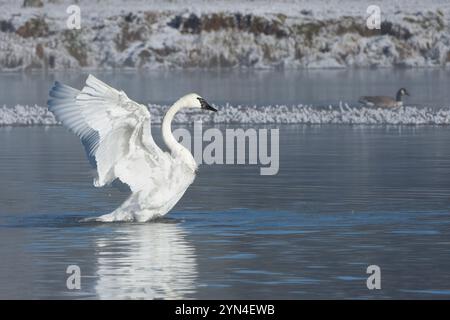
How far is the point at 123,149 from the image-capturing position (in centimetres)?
1526

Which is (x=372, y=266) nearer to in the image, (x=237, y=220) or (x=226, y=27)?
(x=237, y=220)

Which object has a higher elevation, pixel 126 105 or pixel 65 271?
pixel 126 105

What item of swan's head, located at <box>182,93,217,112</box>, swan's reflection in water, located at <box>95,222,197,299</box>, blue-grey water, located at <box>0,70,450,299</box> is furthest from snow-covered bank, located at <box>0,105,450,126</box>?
swan's reflection in water, located at <box>95,222,197,299</box>

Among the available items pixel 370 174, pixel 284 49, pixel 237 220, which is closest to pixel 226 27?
pixel 284 49

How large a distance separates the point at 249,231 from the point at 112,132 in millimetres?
1797

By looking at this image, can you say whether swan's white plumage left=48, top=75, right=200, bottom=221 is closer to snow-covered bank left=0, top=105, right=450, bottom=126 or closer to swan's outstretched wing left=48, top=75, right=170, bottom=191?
swan's outstretched wing left=48, top=75, right=170, bottom=191

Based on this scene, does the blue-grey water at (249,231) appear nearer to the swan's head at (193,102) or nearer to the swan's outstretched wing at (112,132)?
the swan's outstretched wing at (112,132)

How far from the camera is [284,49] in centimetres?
5731

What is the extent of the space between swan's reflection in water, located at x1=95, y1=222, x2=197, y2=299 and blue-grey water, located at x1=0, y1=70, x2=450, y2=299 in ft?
0.04

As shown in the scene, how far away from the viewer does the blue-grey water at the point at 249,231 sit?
11531mm

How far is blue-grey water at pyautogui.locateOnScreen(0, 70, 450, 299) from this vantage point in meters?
11.5

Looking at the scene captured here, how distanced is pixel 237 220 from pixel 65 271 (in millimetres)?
3656

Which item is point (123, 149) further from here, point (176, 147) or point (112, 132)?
point (176, 147)

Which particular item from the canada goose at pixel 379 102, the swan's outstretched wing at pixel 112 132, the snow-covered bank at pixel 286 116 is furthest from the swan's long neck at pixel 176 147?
the canada goose at pixel 379 102
